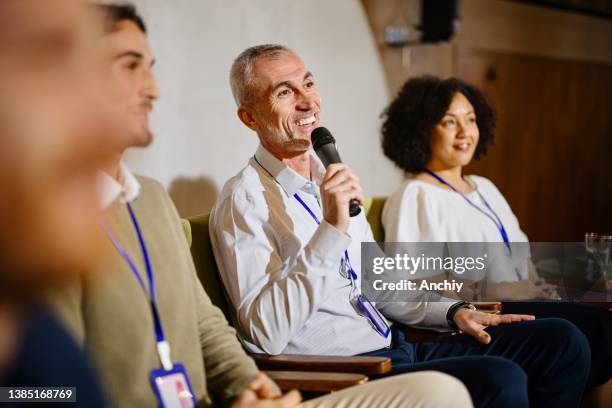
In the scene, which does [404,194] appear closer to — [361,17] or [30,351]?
[361,17]

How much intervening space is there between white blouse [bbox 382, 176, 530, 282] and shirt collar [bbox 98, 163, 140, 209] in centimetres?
137

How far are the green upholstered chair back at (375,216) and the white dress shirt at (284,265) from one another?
0.51 metres

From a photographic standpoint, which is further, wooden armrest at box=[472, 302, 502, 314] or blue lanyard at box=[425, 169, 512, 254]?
blue lanyard at box=[425, 169, 512, 254]

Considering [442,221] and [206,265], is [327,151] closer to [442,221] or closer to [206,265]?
[206,265]

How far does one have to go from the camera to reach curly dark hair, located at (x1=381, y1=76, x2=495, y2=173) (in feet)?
9.62

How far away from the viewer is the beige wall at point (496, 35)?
3.91 meters

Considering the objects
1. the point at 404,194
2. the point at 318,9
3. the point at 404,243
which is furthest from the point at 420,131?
the point at 318,9

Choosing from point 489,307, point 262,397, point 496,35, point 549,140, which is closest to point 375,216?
point 489,307

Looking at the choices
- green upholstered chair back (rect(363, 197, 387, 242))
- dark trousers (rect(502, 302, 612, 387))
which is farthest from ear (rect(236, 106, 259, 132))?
dark trousers (rect(502, 302, 612, 387))

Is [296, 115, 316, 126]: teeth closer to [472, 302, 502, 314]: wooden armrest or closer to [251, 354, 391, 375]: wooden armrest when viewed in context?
[251, 354, 391, 375]: wooden armrest

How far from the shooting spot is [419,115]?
2.96 metres

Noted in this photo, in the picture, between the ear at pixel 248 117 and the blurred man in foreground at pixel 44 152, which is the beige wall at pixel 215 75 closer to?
the ear at pixel 248 117

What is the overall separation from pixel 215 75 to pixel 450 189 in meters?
1.02

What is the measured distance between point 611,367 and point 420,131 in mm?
1128
